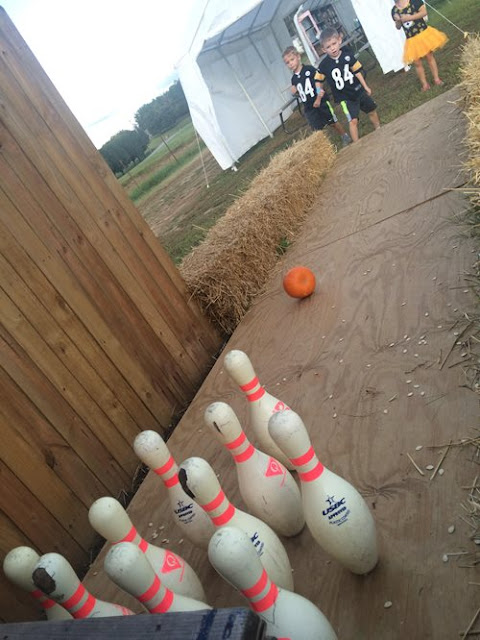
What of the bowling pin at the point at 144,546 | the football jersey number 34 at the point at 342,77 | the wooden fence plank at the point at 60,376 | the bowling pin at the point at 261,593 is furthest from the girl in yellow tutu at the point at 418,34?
the bowling pin at the point at 261,593

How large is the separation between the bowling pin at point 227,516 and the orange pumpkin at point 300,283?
218cm

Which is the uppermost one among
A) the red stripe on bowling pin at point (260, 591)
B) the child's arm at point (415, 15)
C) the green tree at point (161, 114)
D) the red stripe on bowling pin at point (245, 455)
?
the green tree at point (161, 114)

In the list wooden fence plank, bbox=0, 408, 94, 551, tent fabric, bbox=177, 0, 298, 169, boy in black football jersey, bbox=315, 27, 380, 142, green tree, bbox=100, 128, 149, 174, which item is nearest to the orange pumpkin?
wooden fence plank, bbox=0, 408, 94, 551

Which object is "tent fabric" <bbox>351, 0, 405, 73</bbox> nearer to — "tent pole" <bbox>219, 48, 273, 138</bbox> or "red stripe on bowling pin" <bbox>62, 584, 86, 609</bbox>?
"tent pole" <bbox>219, 48, 273, 138</bbox>

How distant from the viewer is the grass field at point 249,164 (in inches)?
353

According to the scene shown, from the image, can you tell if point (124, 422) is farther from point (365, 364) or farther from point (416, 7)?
point (416, 7)

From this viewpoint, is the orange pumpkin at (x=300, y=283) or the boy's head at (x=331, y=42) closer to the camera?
the orange pumpkin at (x=300, y=283)

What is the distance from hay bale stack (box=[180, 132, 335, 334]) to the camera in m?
4.14

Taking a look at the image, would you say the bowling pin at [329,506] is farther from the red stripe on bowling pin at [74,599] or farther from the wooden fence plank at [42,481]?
the wooden fence plank at [42,481]

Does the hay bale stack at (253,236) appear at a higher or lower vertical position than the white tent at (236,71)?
lower

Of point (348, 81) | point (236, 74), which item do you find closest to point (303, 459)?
point (348, 81)

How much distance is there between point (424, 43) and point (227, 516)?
30.3 ft

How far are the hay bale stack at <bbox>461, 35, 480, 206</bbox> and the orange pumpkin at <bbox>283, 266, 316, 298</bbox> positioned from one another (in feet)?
3.52

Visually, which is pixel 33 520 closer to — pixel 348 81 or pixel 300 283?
pixel 300 283
